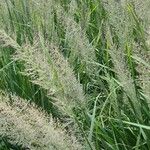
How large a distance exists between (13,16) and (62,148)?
1616 mm

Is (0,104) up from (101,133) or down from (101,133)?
up

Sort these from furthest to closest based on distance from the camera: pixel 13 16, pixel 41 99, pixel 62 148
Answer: pixel 13 16
pixel 41 99
pixel 62 148

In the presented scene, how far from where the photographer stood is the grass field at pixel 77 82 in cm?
141

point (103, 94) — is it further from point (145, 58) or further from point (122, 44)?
point (145, 58)

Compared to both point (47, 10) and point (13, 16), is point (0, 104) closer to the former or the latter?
point (47, 10)

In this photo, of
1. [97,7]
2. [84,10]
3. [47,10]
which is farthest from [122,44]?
[97,7]

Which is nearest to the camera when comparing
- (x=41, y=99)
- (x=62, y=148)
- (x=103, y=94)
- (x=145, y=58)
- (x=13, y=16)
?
(x=62, y=148)

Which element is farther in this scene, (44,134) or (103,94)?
(103,94)

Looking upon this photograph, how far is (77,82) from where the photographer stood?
5.01ft

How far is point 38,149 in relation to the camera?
4.71ft

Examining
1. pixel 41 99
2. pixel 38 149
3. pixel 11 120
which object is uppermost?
pixel 11 120

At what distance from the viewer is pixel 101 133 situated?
1.88 metres

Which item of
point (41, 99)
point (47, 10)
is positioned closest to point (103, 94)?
point (41, 99)

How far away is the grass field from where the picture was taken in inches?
55.5
